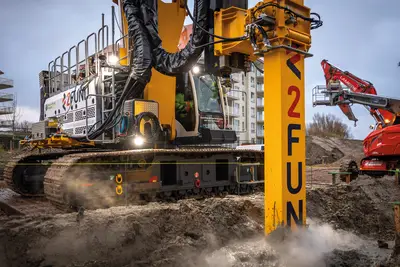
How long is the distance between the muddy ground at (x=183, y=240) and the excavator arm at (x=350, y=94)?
8099 mm

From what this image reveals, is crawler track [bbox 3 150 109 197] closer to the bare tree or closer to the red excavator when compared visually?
the red excavator

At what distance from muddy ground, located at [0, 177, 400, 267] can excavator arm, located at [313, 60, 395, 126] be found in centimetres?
810

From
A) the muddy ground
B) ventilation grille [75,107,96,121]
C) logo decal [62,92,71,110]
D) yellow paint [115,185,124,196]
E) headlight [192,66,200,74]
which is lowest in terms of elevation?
the muddy ground

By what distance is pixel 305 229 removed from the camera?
15.9 ft

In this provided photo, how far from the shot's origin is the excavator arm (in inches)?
525

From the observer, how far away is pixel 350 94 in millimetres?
13734

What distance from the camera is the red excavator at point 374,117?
37.9 ft

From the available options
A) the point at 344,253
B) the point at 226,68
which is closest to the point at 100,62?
the point at 226,68

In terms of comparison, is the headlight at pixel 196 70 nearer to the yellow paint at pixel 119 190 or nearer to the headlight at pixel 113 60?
the headlight at pixel 113 60

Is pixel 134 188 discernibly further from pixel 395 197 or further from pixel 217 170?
pixel 395 197

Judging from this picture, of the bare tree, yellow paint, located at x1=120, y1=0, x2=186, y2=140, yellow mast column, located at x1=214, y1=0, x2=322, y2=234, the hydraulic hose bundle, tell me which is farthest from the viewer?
the bare tree

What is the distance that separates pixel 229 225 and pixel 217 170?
3.06 meters

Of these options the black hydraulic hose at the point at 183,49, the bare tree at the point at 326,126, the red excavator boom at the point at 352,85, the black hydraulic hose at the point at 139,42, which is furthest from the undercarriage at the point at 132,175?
the bare tree at the point at 326,126

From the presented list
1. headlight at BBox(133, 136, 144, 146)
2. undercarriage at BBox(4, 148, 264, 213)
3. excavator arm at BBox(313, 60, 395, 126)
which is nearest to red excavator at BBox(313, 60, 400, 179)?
excavator arm at BBox(313, 60, 395, 126)
